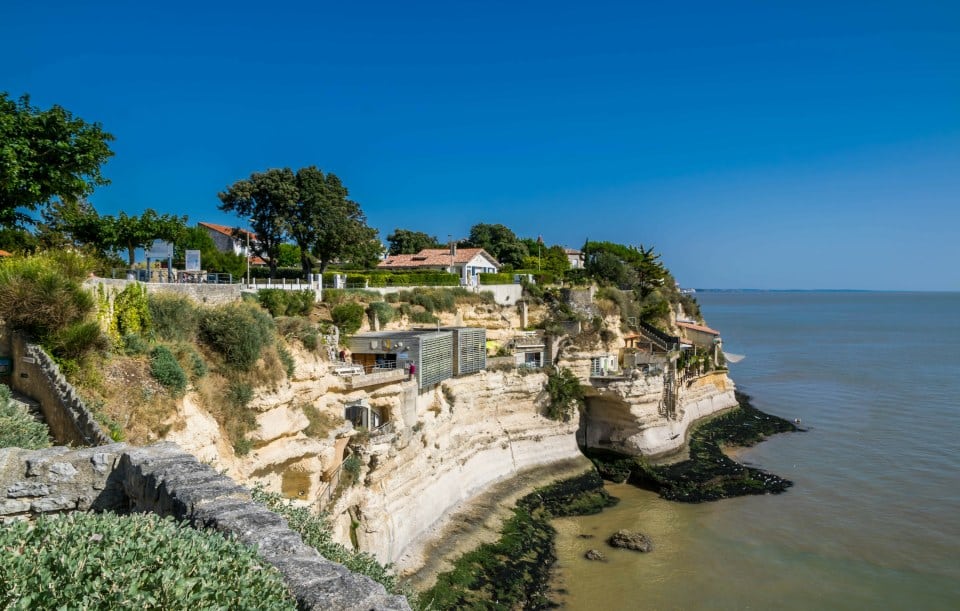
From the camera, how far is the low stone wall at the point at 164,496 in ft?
15.3

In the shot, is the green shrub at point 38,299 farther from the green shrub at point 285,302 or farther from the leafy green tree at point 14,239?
the leafy green tree at point 14,239

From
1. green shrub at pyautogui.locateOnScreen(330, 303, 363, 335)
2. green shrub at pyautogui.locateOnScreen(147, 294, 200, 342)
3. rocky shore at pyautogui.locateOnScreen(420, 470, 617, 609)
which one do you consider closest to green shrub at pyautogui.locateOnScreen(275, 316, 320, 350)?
green shrub at pyautogui.locateOnScreen(147, 294, 200, 342)

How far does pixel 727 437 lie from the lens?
37594 millimetres

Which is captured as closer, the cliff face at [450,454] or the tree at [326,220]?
the cliff face at [450,454]

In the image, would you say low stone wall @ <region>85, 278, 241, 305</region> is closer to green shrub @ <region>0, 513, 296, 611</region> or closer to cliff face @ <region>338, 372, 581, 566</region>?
cliff face @ <region>338, 372, 581, 566</region>

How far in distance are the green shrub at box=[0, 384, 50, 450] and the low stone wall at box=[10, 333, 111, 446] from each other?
26 centimetres

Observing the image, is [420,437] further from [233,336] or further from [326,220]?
[326,220]

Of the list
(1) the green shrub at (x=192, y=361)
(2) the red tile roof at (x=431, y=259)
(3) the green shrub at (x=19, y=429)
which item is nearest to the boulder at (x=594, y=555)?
(1) the green shrub at (x=192, y=361)

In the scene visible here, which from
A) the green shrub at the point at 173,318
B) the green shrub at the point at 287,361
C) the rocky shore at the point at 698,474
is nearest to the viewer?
the green shrub at the point at 173,318

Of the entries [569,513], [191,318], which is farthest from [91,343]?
[569,513]

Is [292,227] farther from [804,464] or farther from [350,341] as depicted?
[804,464]

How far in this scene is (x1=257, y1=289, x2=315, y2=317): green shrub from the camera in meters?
25.0

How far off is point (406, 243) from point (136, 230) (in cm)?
4857

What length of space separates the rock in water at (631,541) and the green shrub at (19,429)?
19.2 meters
